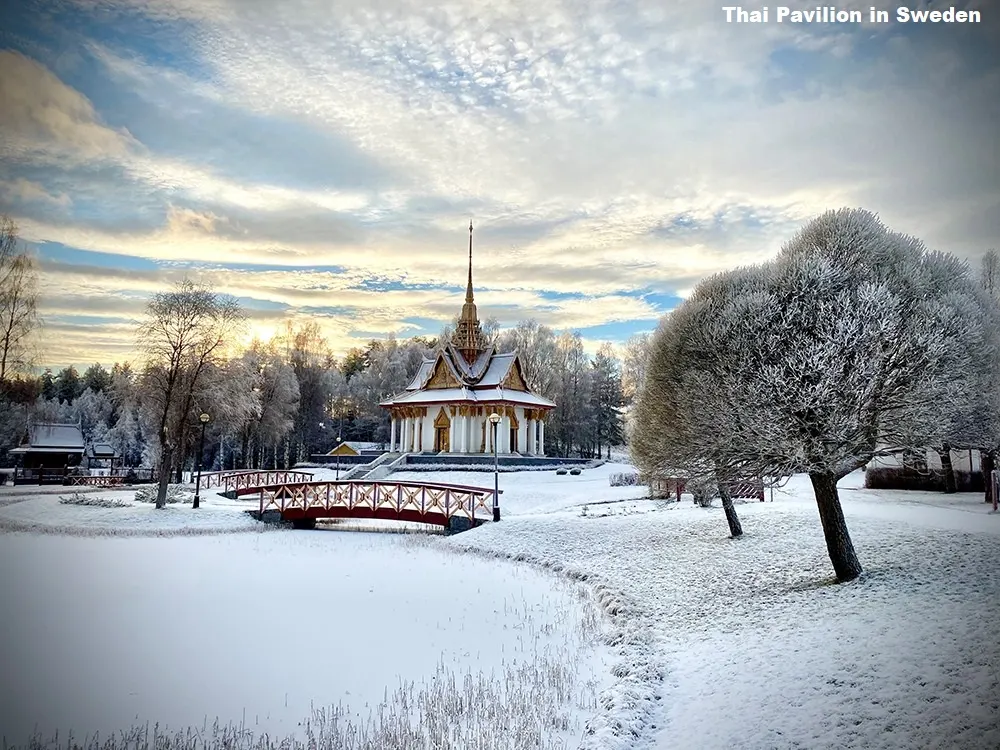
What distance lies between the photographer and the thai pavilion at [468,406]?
1427 inches

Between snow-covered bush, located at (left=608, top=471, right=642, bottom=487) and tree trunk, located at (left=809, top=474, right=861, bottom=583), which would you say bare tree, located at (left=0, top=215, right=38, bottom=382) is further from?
snow-covered bush, located at (left=608, top=471, right=642, bottom=487)

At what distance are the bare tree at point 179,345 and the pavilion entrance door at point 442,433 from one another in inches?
509

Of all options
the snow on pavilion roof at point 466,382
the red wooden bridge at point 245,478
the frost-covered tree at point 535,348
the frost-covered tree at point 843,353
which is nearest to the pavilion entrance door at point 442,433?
the snow on pavilion roof at point 466,382

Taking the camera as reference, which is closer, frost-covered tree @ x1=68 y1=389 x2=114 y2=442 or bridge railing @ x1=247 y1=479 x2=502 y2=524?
bridge railing @ x1=247 y1=479 x2=502 y2=524

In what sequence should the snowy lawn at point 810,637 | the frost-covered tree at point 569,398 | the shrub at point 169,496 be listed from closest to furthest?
the snowy lawn at point 810,637 < the shrub at point 169,496 < the frost-covered tree at point 569,398

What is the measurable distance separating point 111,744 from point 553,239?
9.54m

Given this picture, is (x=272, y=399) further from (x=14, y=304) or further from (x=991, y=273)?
(x=991, y=273)

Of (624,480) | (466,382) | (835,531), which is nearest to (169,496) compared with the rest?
(466,382)

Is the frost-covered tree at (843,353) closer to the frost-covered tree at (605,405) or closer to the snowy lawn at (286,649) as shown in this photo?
the snowy lawn at (286,649)

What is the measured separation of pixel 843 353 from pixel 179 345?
2307cm

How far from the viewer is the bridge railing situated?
66.3ft

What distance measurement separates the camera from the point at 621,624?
31.0 ft

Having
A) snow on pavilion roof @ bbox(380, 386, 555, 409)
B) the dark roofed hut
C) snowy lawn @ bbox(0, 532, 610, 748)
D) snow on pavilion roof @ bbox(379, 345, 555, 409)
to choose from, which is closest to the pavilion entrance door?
snow on pavilion roof @ bbox(380, 386, 555, 409)

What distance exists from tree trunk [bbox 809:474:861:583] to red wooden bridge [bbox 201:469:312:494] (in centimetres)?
2460
